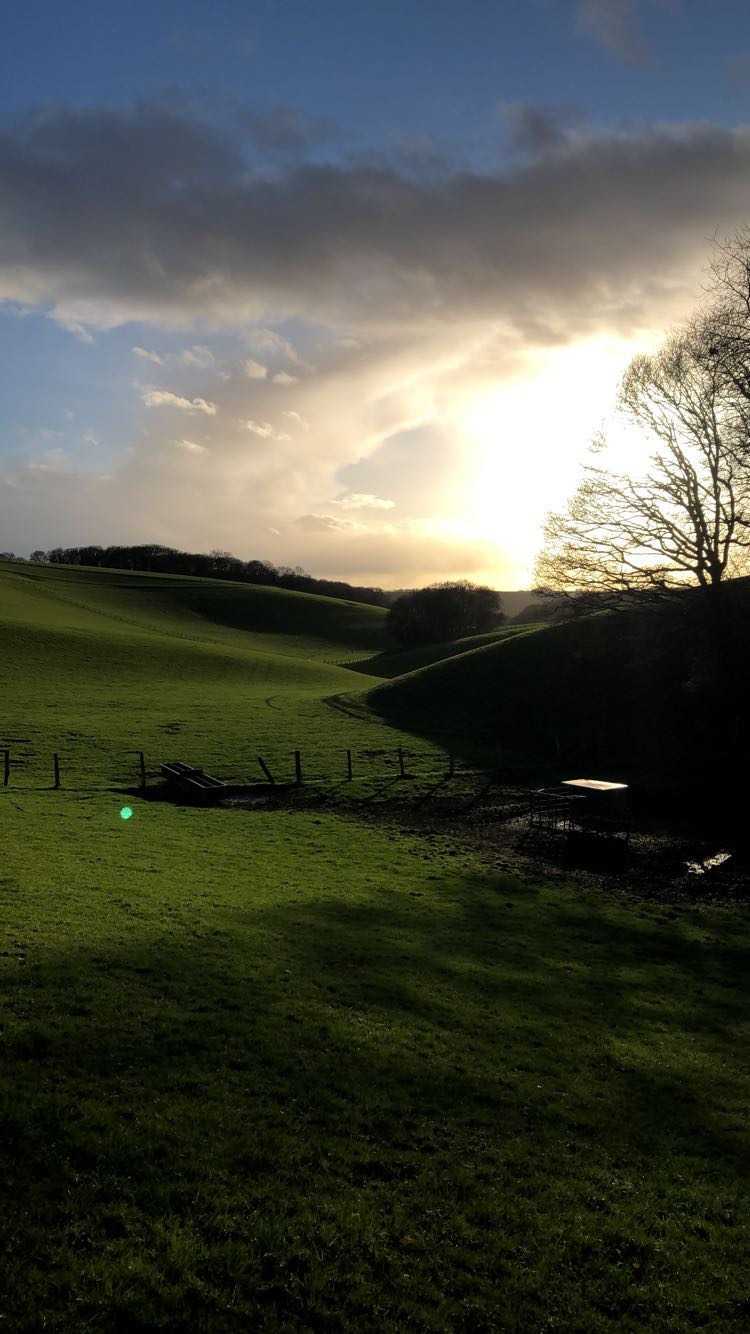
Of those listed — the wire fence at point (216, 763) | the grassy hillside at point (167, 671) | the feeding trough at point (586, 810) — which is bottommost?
the feeding trough at point (586, 810)

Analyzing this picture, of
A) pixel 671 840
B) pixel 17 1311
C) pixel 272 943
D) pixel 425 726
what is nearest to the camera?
A: pixel 17 1311

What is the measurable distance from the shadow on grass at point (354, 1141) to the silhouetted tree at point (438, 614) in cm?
11629

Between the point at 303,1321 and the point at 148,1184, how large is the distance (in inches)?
96.4

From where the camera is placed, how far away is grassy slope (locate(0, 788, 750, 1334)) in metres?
7.64

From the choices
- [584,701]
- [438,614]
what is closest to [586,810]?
[584,701]

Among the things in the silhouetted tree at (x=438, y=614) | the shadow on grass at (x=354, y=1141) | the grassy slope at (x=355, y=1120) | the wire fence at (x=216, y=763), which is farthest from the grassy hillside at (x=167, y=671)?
the shadow on grass at (x=354, y=1141)

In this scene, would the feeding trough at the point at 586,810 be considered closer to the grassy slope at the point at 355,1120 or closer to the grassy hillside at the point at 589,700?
the grassy hillside at the point at 589,700

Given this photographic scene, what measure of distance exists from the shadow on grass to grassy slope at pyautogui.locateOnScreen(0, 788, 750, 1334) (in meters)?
0.04

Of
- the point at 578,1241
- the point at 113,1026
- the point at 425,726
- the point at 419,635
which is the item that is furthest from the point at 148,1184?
the point at 419,635

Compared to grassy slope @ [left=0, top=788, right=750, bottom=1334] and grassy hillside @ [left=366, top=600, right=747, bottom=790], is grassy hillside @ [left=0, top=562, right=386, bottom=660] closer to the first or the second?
grassy hillside @ [left=366, top=600, right=747, bottom=790]

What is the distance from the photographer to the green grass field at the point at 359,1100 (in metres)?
7.69

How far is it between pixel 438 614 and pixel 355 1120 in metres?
126

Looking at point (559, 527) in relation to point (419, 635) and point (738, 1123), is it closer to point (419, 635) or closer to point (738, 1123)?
point (738, 1123)

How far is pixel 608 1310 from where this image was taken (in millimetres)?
7871
